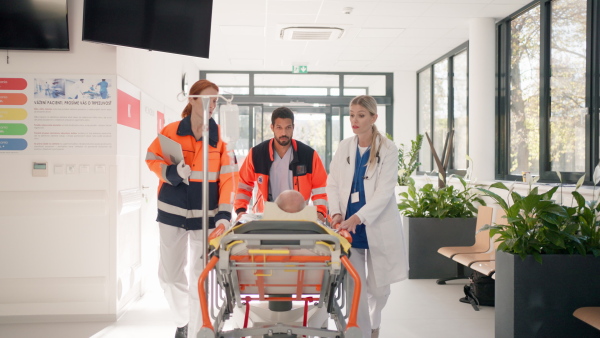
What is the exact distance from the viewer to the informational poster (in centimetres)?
411

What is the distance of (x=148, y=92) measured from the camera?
221 inches

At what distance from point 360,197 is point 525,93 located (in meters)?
4.19

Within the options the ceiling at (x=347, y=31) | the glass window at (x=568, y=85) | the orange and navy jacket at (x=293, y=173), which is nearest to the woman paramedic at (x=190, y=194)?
the orange and navy jacket at (x=293, y=173)

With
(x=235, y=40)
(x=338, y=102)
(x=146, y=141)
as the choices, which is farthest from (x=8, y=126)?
(x=338, y=102)

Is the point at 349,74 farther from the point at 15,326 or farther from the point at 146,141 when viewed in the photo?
the point at 15,326

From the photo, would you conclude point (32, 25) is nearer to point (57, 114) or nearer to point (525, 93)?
point (57, 114)

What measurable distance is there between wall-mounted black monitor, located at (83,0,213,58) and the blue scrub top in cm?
191

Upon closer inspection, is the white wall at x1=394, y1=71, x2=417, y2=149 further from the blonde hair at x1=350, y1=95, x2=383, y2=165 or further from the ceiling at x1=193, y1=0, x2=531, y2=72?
the blonde hair at x1=350, y1=95, x2=383, y2=165

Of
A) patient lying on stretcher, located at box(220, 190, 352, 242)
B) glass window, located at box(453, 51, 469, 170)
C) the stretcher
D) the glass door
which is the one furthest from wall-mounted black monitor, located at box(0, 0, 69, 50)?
the glass door

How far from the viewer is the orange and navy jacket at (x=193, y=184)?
335 cm

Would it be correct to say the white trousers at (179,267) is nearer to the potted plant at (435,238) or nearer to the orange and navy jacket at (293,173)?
the orange and navy jacket at (293,173)

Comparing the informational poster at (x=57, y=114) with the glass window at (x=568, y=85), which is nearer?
the informational poster at (x=57, y=114)

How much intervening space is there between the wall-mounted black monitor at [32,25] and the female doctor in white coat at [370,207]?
2340 millimetres

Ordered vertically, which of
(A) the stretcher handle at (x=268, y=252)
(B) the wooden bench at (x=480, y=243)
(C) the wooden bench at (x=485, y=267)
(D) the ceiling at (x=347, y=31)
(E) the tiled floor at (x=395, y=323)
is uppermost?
(D) the ceiling at (x=347, y=31)
